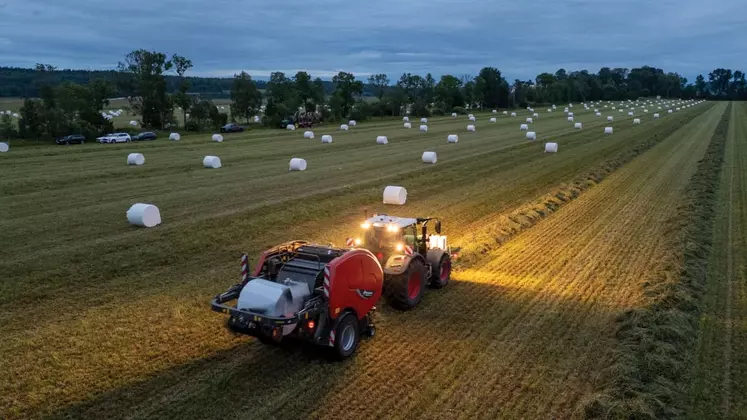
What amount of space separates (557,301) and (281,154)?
3397 cm

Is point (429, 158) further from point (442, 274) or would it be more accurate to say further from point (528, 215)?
point (442, 274)

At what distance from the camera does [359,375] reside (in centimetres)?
1061

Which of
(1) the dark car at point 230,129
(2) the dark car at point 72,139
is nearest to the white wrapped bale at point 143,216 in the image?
(2) the dark car at point 72,139

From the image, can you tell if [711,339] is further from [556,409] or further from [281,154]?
[281,154]

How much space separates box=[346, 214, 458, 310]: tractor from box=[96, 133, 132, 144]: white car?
48.6 metres

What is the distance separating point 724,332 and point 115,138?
180 feet

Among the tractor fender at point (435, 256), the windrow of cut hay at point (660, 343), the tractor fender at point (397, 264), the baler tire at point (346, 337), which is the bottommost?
the windrow of cut hay at point (660, 343)

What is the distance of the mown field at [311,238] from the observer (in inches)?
392

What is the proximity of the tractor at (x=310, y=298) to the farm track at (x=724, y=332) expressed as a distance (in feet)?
20.1

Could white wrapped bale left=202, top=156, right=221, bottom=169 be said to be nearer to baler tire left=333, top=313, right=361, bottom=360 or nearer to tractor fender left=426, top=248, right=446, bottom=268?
tractor fender left=426, top=248, right=446, bottom=268

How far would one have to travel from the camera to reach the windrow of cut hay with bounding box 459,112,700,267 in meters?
18.8

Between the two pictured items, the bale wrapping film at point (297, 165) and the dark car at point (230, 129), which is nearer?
the bale wrapping film at point (297, 165)

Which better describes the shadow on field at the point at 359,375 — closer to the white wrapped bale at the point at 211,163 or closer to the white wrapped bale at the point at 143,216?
the white wrapped bale at the point at 143,216

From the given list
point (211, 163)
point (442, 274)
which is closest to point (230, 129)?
point (211, 163)
